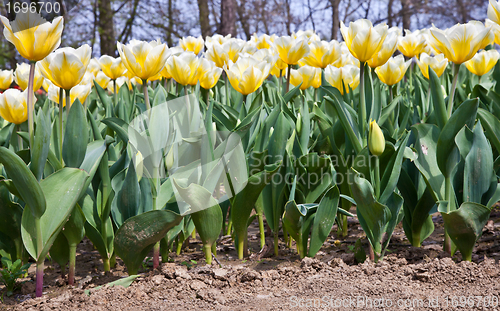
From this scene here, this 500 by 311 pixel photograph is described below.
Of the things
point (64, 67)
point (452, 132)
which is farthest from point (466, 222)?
point (64, 67)

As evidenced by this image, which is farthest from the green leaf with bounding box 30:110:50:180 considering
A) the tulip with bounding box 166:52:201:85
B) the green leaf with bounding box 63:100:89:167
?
the tulip with bounding box 166:52:201:85

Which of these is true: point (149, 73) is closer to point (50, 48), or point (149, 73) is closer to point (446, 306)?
point (50, 48)

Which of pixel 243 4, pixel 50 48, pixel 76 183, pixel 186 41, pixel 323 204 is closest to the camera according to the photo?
pixel 50 48

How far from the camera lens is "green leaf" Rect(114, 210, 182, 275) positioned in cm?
138

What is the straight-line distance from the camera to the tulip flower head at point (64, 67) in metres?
1.42

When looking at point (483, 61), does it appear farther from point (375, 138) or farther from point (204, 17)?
point (204, 17)

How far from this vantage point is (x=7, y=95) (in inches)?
65.2

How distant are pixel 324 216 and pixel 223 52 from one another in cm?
131

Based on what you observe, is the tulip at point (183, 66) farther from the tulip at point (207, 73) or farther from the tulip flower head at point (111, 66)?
the tulip flower head at point (111, 66)

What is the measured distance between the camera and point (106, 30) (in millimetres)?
11727

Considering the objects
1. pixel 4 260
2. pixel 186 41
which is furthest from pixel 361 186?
pixel 186 41

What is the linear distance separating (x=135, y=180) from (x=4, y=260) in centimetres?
61

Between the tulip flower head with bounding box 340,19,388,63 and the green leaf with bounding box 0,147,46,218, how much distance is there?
1167 mm

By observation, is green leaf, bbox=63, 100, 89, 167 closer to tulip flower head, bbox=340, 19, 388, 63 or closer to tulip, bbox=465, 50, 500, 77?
tulip flower head, bbox=340, 19, 388, 63
